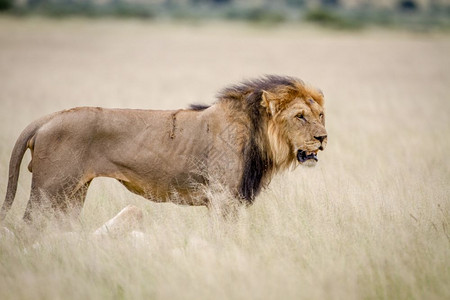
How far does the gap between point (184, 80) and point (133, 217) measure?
1814 centimetres

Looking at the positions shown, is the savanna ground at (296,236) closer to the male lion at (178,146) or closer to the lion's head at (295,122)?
the male lion at (178,146)

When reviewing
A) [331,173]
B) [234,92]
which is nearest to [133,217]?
[234,92]

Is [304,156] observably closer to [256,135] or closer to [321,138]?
[321,138]

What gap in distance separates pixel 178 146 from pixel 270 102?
3.09 feet

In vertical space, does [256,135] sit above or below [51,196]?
above

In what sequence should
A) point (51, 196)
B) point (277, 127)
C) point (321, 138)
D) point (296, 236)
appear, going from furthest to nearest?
1. point (277, 127)
2. point (321, 138)
3. point (51, 196)
4. point (296, 236)

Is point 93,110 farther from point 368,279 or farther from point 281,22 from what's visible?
point 281,22

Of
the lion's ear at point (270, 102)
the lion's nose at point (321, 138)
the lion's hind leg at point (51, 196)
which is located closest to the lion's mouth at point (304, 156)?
the lion's nose at point (321, 138)

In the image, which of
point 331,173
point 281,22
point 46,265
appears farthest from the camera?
point 281,22

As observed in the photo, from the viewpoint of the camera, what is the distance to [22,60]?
29312mm

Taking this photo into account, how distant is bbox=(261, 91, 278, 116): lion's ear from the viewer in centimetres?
562

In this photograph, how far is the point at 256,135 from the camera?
18.8ft

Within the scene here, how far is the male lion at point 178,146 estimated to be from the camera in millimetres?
5406

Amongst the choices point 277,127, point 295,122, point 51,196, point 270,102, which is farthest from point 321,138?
point 51,196
